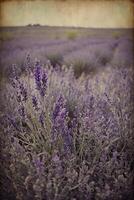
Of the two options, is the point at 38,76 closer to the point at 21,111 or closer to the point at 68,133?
the point at 21,111

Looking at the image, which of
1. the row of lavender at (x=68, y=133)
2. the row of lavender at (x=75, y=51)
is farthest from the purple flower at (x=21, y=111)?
the row of lavender at (x=75, y=51)

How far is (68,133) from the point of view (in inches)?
77.0

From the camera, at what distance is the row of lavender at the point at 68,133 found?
193cm

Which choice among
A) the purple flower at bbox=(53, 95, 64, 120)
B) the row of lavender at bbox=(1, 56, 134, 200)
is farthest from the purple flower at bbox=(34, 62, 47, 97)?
the purple flower at bbox=(53, 95, 64, 120)

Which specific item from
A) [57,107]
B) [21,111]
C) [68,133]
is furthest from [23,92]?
[68,133]

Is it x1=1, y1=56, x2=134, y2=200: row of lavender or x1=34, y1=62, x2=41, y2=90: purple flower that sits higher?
x1=34, y1=62, x2=41, y2=90: purple flower

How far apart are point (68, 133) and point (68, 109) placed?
0.14 meters

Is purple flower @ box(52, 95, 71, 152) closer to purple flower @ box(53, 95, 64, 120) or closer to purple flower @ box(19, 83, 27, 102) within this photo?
purple flower @ box(53, 95, 64, 120)

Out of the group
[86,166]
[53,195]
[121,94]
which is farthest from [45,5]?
[53,195]

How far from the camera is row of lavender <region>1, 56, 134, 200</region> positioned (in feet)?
6.34

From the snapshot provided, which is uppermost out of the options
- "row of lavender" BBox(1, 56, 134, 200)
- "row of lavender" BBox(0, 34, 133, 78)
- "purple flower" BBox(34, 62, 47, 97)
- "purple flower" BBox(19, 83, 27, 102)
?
"row of lavender" BBox(0, 34, 133, 78)

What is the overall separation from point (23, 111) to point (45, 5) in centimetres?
62

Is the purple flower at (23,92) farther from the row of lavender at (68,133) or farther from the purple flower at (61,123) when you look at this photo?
the purple flower at (61,123)

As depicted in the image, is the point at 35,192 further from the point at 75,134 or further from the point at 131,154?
the point at 131,154
